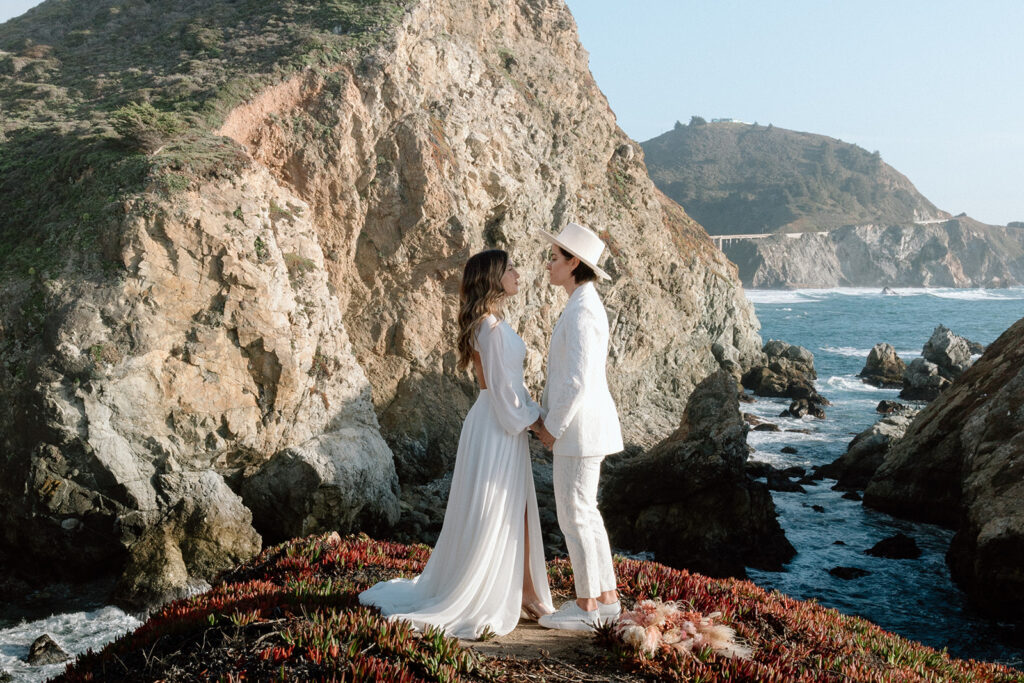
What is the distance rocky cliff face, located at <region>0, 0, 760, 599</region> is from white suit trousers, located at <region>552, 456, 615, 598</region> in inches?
335

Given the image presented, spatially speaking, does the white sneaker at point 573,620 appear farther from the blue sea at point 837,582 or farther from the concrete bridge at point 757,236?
the concrete bridge at point 757,236

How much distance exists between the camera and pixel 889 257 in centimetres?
13875

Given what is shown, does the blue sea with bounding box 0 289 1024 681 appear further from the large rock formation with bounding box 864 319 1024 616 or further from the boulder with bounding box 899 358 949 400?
the boulder with bounding box 899 358 949 400

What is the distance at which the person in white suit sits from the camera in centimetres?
664

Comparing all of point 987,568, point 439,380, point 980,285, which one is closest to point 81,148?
point 439,380

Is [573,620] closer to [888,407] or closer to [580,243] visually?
[580,243]

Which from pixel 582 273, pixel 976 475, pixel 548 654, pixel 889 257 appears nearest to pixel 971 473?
pixel 976 475

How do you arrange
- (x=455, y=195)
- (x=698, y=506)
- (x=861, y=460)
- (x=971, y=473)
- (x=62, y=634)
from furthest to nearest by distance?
1. (x=861, y=460)
2. (x=455, y=195)
3. (x=698, y=506)
4. (x=971, y=473)
5. (x=62, y=634)

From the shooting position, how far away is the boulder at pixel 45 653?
10641mm

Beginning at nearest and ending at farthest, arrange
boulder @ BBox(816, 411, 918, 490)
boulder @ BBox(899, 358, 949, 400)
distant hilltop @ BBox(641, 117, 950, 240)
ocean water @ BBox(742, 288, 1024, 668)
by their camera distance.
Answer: ocean water @ BBox(742, 288, 1024, 668)
boulder @ BBox(816, 411, 918, 490)
boulder @ BBox(899, 358, 949, 400)
distant hilltop @ BBox(641, 117, 950, 240)

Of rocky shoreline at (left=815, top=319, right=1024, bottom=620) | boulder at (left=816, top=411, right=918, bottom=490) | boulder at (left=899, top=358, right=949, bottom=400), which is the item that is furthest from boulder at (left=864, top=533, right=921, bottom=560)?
boulder at (left=899, top=358, right=949, bottom=400)

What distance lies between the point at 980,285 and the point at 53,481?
543 feet

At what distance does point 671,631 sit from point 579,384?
91.9 inches

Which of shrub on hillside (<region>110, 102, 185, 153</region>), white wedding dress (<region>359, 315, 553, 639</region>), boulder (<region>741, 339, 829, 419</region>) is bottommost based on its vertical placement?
boulder (<region>741, 339, 829, 419</region>)
